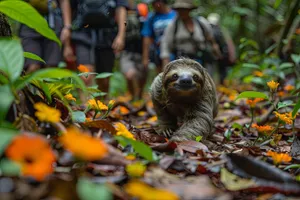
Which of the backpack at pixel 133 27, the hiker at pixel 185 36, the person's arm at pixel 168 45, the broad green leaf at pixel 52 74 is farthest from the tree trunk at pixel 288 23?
the broad green leaf at pixel 52 74

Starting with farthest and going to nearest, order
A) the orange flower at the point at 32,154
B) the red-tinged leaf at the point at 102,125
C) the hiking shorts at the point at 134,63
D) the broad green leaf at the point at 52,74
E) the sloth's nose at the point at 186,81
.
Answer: the hiking shorts at the point at 134,63
the sloth's nose at the point at 186,81
the red-tinged leaf at the point at 102,125
the broad green leaf at the point at 52,74
the orange flower at the point at 32,154

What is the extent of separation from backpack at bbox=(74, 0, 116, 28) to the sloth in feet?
7.10

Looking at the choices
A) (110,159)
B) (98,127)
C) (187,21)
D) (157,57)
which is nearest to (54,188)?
(110,159)

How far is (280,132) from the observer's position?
3.44 m

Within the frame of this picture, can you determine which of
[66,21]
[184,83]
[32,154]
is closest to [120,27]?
[66,21]

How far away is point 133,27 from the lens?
8156 mm

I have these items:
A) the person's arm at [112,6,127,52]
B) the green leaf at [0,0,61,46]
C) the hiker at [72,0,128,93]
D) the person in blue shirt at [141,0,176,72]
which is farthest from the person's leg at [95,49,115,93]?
the green leaf at [0,0,61,46]

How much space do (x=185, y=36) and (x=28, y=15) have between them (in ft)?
15.8

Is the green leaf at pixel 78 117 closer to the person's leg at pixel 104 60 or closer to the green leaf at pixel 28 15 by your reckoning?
the green leaf at pixel 28 15

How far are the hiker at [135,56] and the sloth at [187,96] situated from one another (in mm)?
4498

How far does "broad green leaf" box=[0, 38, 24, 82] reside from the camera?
173 centimetres

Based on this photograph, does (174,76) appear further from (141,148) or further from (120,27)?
(120,27)

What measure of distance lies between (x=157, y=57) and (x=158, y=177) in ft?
20.4

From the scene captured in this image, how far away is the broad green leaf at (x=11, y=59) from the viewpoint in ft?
5.68
